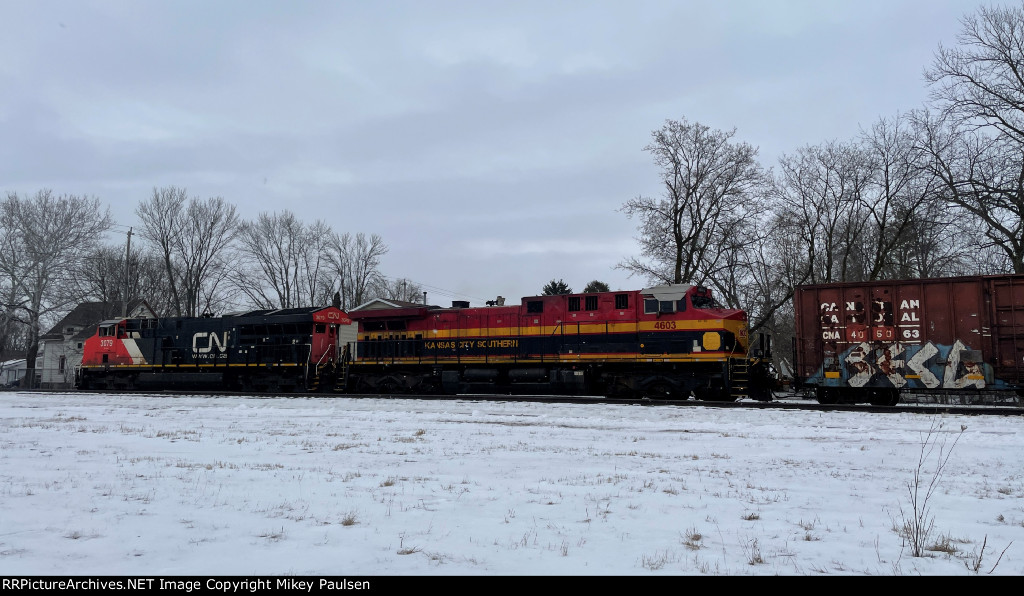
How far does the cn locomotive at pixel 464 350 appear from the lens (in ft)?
69.1

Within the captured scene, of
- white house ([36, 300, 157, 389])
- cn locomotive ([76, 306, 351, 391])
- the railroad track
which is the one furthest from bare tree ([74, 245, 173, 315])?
the railroad track

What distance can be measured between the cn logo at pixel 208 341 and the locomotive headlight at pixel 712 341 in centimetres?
2051

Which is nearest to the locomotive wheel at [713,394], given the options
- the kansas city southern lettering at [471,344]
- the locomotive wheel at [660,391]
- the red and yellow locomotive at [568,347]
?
the red and yellow locomotive at [568,347]

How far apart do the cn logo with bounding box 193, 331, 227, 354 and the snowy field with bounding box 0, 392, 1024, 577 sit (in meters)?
16.1

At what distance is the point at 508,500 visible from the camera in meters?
6.62

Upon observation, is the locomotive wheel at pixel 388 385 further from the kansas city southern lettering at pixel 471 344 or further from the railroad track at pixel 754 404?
the kansas city southern lettering at pixel 471 344

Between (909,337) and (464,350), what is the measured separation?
564 inches

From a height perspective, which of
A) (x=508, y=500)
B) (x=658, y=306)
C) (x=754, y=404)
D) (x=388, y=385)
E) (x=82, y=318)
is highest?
(x=82, y=318)

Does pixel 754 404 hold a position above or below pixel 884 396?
below

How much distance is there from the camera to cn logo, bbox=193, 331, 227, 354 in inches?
1137

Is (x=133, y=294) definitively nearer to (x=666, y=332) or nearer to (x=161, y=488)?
(x=666, y=332)

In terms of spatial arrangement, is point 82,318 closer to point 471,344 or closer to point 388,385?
point 388,385

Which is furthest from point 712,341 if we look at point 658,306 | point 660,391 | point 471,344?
point 471,344

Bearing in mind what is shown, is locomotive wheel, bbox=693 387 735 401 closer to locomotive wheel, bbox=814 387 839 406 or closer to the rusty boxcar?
the rusty boxcar
